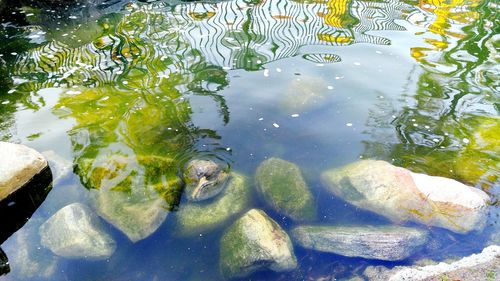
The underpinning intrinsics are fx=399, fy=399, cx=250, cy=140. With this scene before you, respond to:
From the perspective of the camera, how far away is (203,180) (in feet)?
15.3

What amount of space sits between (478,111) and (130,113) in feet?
17.2

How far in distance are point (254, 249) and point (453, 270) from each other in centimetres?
184

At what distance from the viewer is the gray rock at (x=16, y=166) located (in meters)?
4.35

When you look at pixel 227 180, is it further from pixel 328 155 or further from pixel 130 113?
pixel 130 113

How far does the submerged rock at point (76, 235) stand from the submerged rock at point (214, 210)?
774 mm

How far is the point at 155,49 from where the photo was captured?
25.7ft

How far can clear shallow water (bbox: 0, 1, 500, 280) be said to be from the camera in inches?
174

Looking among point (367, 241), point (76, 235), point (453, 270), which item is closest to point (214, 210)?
point (76, 235)

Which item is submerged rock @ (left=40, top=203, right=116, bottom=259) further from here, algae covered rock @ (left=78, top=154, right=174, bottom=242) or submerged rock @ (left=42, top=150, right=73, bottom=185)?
submerged rock @ (left=42, top=150, right=73, bottom=185)

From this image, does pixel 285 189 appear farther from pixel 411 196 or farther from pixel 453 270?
pixel 453 270

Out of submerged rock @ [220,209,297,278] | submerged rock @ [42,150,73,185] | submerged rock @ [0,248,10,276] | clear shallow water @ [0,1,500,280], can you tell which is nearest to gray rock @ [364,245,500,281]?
clear shallow water @ [0,1,500,280]

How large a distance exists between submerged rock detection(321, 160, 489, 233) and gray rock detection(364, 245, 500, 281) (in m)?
0.42

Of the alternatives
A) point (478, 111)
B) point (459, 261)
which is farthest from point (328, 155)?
point (478, 111)

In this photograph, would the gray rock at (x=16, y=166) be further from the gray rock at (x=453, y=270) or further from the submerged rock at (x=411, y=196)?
the gray rock at (x=453, y=270)
